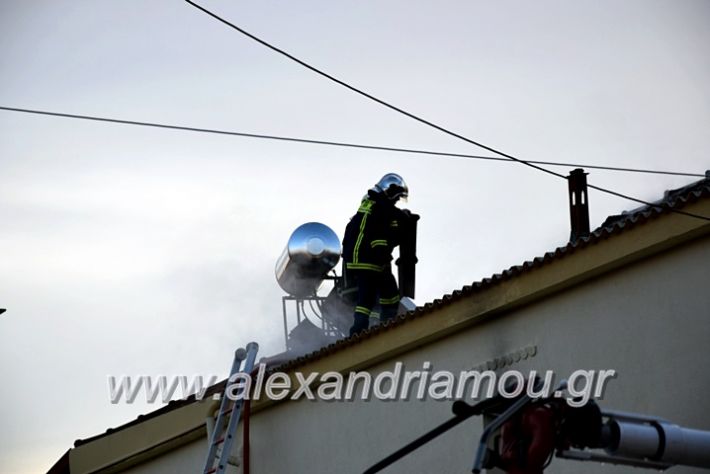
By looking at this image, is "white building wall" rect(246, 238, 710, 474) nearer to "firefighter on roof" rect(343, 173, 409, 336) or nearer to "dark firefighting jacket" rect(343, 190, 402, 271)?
"firefighter on roof" rect(343, 173, 409, 336)

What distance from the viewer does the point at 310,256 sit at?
58.4ft

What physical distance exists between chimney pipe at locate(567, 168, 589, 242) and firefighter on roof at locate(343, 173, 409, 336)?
1.82 metres

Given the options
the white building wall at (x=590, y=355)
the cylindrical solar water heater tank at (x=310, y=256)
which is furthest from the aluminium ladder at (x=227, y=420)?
the cylindrical solar water heater tank at (x=310, y=256)

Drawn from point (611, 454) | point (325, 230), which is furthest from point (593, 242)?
point (325, 230)

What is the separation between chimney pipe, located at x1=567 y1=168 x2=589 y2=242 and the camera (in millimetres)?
14820

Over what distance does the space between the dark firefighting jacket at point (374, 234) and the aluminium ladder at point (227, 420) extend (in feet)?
5.74

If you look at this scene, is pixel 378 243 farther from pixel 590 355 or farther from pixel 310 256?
pixel 590 355

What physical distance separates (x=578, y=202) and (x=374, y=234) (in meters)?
2.18

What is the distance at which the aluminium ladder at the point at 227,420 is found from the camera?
1388cm

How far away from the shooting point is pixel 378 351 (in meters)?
13.2

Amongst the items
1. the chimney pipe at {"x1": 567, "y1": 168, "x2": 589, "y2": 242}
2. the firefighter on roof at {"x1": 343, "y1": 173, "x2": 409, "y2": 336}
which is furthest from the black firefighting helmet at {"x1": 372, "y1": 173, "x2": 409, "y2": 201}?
the chimney pipe at {"x1": 567, "y1": 168, "x2": 589, "y2": 242}

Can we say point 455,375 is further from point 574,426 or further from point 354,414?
point 574,426

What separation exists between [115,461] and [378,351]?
182 inches

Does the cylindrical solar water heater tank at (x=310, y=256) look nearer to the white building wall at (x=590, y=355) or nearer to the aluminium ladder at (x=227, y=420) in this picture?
the aluminium ladder at (x=227, y=420)
